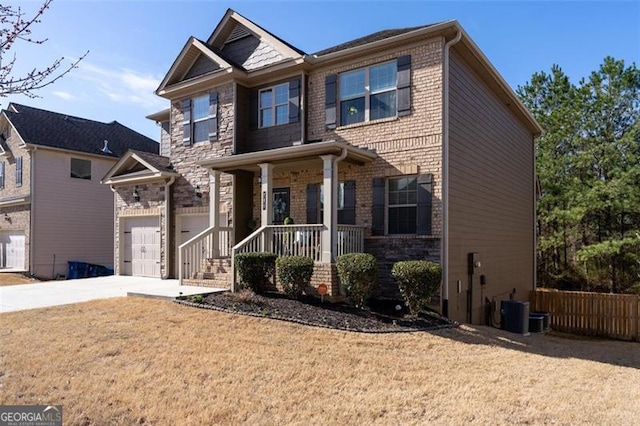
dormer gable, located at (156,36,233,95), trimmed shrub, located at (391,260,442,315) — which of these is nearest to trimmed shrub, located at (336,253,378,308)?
trimmed shrub, located at (391,260,442,315)

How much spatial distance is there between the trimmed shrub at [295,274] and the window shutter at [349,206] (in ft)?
7.02

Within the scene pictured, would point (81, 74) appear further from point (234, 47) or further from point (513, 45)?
point (513, 45)

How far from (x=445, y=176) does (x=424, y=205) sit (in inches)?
31.8

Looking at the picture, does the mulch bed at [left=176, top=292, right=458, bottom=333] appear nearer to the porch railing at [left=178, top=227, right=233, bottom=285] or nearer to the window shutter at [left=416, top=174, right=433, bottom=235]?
the window shutter at [left=416, top=174, right=433, bottom=235]

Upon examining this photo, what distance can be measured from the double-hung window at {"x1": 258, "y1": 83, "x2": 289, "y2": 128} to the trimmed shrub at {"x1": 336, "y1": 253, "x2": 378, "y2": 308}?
5.30 meters

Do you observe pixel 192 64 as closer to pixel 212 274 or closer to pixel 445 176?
→ pixel 212 274

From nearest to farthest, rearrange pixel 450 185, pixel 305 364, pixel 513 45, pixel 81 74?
1. pixel 81 74
2. pixel 305 364
3. pixel 450 185
4. pixel 513 45

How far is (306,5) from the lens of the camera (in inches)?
438

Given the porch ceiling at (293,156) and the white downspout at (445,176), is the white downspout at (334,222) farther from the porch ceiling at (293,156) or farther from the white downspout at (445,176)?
the white downspout at (445,176)

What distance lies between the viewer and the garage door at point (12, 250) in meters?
21.5

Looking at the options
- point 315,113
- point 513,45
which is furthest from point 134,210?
point 513,45

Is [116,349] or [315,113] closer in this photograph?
[116,349]

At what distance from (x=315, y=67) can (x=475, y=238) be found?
6.29 m

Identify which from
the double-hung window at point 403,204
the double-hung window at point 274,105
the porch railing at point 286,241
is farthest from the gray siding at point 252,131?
the double-hung window at point 403,204
